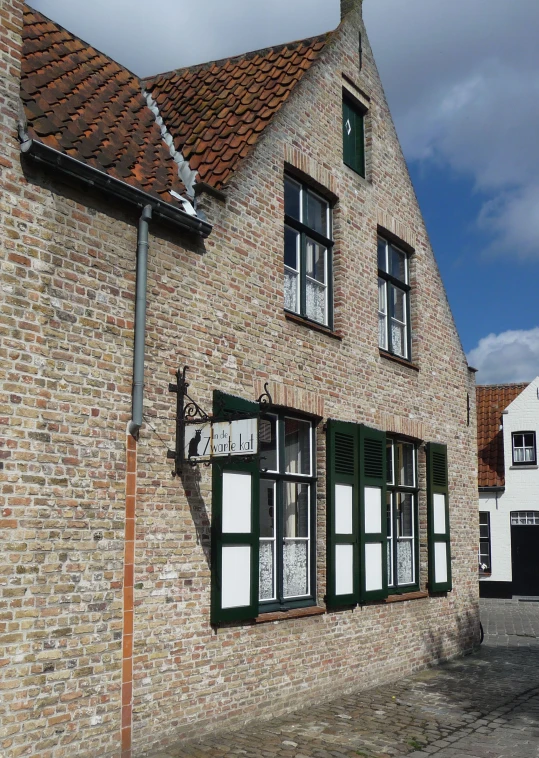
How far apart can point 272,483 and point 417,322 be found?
4999 mm

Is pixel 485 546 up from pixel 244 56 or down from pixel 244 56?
down

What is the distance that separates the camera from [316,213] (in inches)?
432

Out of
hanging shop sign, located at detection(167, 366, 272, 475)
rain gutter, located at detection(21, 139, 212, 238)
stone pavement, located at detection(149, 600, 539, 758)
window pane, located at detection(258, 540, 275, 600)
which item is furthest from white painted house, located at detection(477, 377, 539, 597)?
rain gutter, located at detection(21, 139, 212, 238)

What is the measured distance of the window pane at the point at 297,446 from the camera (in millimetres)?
9734

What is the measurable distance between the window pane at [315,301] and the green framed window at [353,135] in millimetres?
2067

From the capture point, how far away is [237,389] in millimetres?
8633

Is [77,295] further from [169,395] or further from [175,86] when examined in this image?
[175,86]

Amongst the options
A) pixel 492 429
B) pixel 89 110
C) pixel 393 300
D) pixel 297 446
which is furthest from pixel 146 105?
pixel 492 429

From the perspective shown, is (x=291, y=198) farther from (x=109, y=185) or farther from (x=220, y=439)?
(x=220, y=439)

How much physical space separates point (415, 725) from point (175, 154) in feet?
21.8

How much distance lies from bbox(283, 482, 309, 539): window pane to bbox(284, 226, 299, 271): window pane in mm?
2653

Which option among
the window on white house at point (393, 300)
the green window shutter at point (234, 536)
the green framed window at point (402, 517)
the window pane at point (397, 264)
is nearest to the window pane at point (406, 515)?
the green framed window at point (402, 517)

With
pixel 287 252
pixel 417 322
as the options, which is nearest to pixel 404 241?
pixel 417 322

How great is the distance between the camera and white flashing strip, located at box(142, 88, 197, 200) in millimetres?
8695
